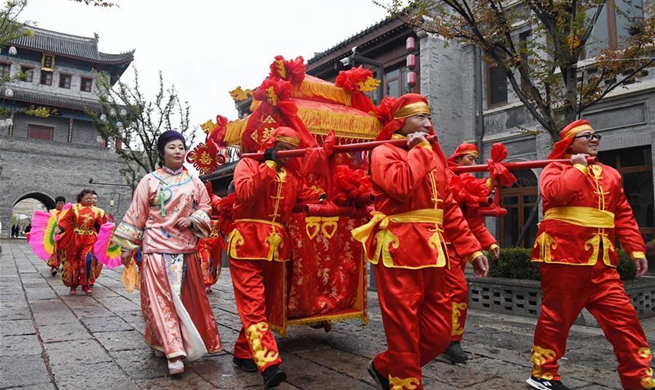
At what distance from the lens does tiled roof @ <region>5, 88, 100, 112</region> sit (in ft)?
123

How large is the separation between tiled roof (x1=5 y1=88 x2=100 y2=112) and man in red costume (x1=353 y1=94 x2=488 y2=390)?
39.8 meters

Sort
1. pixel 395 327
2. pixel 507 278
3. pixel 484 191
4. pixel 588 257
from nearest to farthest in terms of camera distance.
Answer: pixel 395 327 → pixel 588 257 → pixel 484 191 → pixel 507 278

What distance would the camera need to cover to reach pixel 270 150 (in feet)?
11.7

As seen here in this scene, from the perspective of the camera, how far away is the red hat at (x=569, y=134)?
3.55m

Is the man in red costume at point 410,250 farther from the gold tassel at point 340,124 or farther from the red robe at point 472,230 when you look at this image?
the gold tassel at point 340,124

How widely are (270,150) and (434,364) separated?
2167 millimetres

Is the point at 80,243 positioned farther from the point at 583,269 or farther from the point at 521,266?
the point at 583,269

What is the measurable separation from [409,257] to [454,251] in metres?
1.73

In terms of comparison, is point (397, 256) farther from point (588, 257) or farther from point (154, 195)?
point (154, 195)

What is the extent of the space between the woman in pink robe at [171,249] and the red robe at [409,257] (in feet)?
5.38

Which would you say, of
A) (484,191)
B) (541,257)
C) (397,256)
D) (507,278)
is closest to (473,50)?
(507,278)

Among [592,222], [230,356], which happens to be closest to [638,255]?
[592,222]

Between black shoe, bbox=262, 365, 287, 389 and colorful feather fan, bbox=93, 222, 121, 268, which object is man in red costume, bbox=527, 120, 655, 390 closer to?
black shoe, bbox=262, 365, 287, 389

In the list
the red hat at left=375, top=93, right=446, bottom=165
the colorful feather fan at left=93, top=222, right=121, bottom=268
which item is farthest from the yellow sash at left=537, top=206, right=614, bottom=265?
the colorful feather fan at left=93, top=222, right=121, bottom=268
